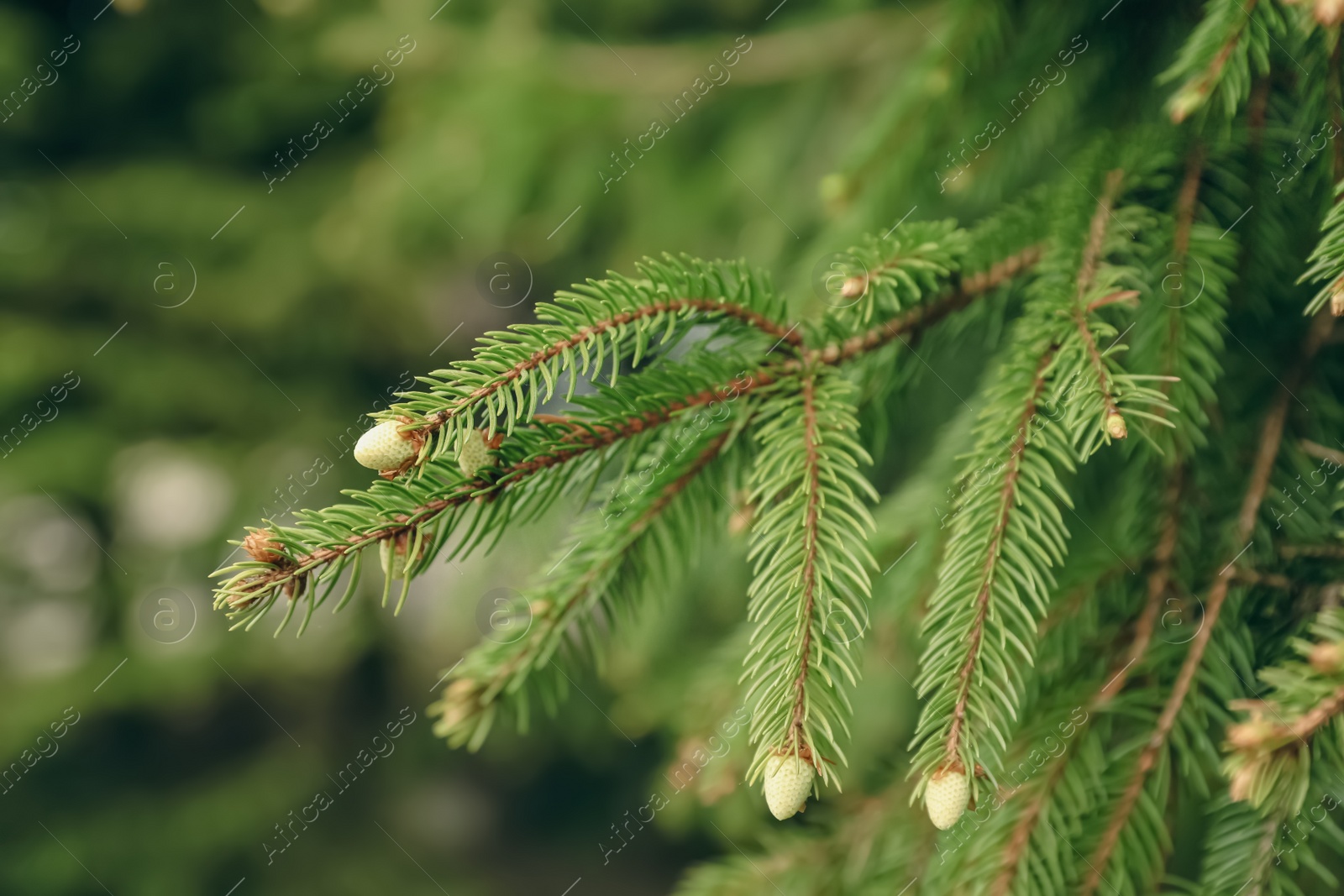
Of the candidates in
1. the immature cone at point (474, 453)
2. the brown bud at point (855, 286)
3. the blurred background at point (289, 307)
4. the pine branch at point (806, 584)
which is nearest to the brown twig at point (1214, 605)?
the pine branch at point (806, 584)

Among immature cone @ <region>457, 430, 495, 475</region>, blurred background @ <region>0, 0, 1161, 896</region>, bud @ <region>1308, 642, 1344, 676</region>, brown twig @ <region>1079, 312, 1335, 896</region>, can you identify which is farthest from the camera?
blurred background @ <region>0, 0, 1161, 896</region>

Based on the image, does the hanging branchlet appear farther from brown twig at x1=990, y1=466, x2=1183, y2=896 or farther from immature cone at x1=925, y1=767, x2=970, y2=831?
immature cone at x1=925, y1=767, x2=970, y2=831

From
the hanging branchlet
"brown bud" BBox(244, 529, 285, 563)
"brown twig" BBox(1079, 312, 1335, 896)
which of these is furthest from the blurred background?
"brown bud" BBox(244, 529, 285, 563)

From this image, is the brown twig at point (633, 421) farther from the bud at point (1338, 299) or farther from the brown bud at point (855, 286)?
the bud at point (1338, 299)

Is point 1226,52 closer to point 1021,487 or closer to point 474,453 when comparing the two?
point 1021,487

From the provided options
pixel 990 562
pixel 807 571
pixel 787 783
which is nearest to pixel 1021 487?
pixel 990 562

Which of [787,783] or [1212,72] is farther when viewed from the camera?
[1212,72]

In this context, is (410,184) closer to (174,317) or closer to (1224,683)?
(174,317)
